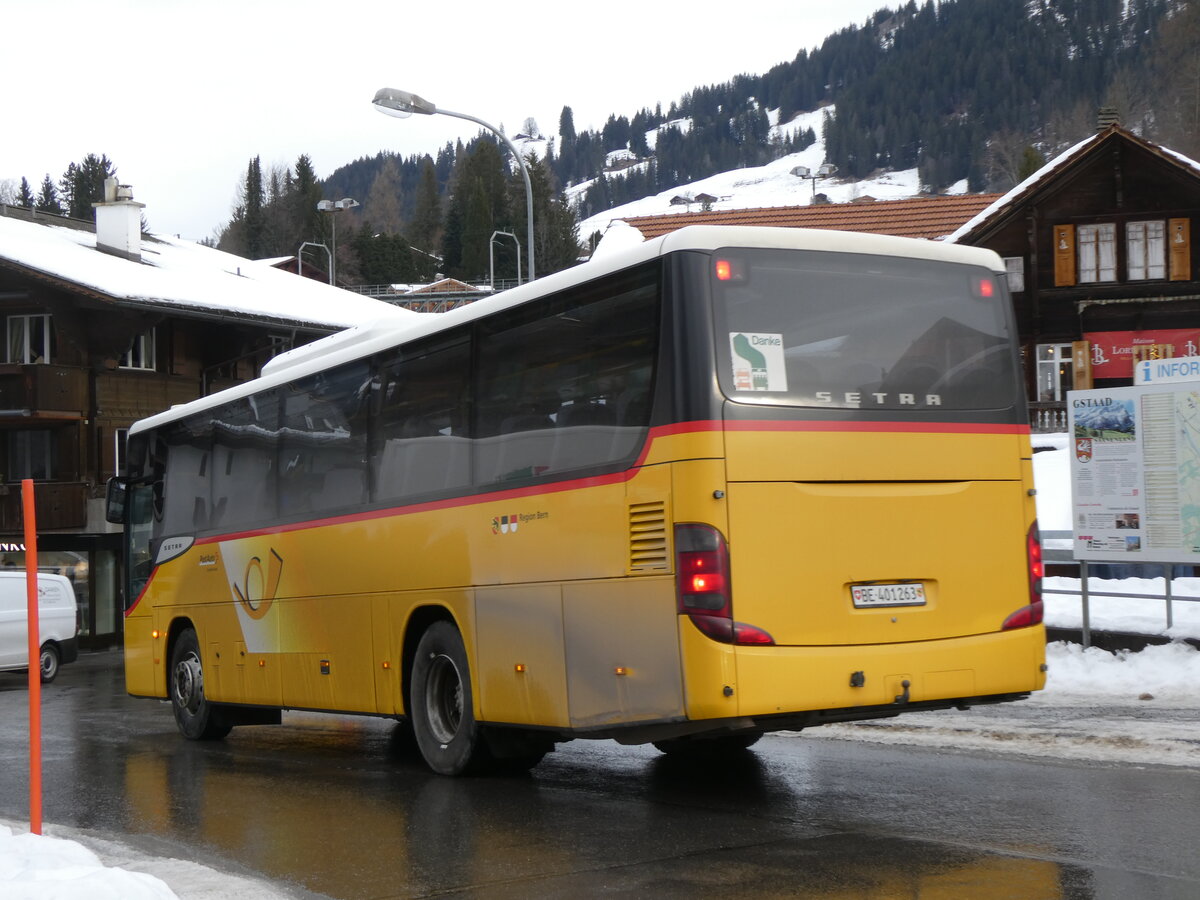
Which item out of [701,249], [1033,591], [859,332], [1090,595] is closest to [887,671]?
[1033,591]

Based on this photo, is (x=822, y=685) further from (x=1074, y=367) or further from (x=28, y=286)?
(x=1074, y=367)

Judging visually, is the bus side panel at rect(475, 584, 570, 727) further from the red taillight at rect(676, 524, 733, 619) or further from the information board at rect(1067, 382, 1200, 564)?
the information board at rect(1067, 382, 1200, 564)

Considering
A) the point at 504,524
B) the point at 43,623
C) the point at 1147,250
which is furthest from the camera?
the point at 1147,250

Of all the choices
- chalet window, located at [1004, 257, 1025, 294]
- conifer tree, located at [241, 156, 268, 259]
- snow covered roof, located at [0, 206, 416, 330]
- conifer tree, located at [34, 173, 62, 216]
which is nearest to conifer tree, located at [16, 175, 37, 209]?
conifer tree, located at [34, 173, 62, 216]

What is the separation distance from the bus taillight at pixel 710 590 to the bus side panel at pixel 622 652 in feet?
0.51

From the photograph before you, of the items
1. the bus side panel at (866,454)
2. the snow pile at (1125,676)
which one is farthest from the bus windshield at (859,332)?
the snow pile at (1125,676)

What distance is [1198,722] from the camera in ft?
36.8

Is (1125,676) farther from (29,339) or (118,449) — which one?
(29,339)

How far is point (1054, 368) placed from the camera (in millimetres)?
51500

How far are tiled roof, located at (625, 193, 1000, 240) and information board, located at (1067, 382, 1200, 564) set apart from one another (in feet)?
115

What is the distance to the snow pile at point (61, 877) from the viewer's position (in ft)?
19.6

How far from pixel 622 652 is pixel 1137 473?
7659mm

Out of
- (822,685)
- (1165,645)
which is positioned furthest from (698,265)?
(1165,645)

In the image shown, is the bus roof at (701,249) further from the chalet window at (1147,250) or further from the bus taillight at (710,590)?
the chalet window at (1147,250)
